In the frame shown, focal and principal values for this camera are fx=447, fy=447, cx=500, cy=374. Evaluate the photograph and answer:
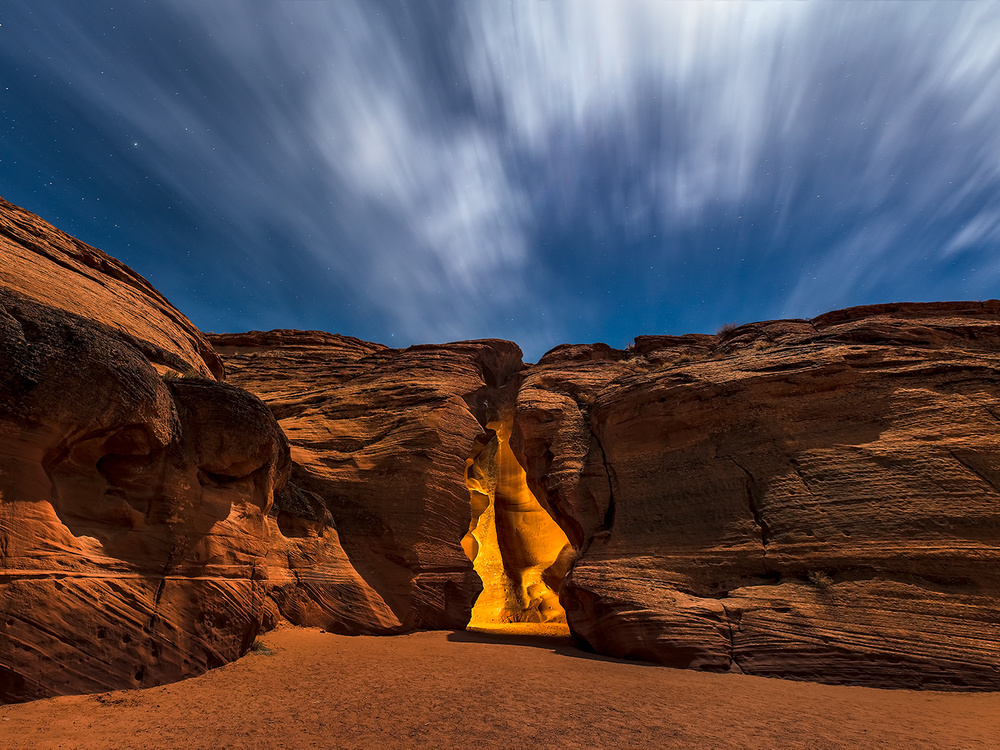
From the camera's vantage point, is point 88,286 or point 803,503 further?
point 88,286

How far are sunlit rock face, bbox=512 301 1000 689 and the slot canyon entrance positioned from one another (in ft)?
34.1

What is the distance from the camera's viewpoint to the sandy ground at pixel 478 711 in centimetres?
496

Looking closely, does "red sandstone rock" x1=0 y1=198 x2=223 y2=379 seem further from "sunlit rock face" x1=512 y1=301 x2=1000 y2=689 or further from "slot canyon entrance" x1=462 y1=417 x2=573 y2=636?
"slot canyon entrance" x1=462 y1=417 x2=573 y2=636

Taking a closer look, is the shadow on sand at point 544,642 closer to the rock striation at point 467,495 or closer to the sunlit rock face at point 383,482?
the rock striation at point 467,495

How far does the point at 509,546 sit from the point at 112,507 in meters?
22.5

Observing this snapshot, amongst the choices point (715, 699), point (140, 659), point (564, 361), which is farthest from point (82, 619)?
point (564, 361)

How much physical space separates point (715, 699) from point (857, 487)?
6.28m

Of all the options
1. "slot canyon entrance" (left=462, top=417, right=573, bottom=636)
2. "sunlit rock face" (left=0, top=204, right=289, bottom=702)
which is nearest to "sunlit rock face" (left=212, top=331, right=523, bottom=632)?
"sunlit rock face" (left=0, top=204, right=289, bottom=702)

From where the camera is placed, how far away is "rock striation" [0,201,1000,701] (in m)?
6.18

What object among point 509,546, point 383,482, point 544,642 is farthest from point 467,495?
point 509,546

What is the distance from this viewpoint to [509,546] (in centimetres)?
2673

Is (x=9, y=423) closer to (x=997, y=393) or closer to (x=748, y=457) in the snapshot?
(x=748, y=457)

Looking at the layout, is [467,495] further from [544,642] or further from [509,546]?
[509,546]

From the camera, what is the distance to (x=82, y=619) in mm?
5781
